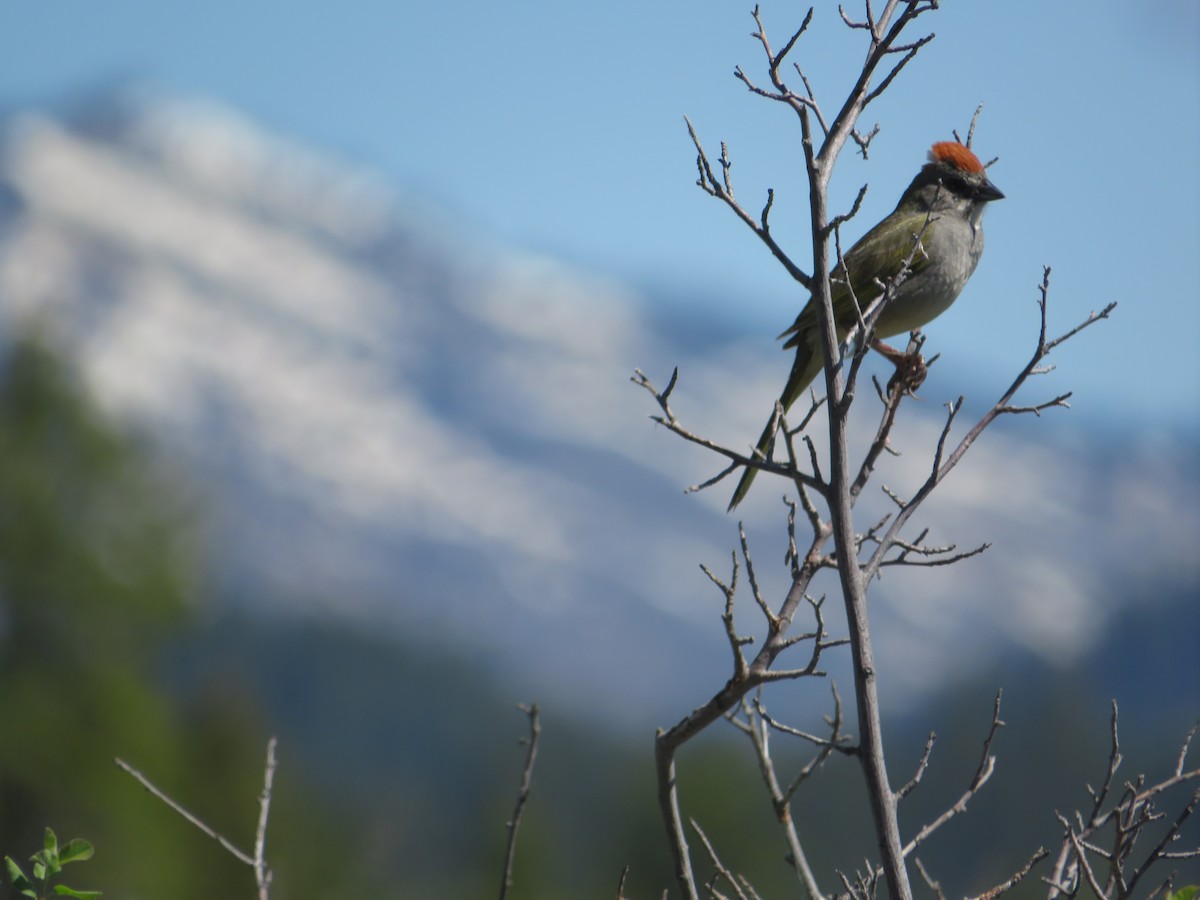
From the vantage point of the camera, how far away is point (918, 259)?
709 centimetres

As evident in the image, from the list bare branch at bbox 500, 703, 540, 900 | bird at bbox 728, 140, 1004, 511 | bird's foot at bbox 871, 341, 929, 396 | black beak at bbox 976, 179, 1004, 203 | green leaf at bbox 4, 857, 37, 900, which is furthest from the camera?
black beak at bbox 976, 179, 1004, 203

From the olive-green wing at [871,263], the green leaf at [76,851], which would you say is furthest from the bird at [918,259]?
the green leaf at [76,851]

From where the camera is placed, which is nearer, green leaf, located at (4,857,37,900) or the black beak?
green leaf, located at (4,857,37,900)

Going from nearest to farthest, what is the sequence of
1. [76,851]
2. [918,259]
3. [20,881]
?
1. [20,881]
2. [76,851]
3. [918,259]

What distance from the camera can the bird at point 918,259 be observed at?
6.89 m

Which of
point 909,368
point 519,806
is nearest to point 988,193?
point 909,368

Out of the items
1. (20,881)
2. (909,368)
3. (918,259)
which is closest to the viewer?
(20,881)

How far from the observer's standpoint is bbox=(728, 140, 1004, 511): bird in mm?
6891

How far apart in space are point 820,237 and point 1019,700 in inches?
5447

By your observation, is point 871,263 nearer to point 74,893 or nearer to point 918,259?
point 918,259

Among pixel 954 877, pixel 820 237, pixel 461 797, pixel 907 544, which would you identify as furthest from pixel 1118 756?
pixel 461 797

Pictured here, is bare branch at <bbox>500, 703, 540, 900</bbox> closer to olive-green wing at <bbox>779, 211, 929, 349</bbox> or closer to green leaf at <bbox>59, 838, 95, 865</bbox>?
green leaf at <bbox>59, 838, 95, 865</bbox>

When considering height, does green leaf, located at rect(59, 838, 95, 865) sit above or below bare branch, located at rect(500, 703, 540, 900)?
below

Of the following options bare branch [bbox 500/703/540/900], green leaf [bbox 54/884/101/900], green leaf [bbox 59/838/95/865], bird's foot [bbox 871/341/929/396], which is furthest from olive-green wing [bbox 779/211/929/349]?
green leaf [bbox 54/884/101/900]
